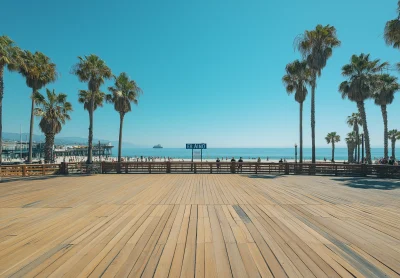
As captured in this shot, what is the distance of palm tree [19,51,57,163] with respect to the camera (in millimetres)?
20047

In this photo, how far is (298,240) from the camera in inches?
169

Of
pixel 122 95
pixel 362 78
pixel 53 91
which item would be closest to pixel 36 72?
pixel 53 91

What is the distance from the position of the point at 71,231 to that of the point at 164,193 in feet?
15.2

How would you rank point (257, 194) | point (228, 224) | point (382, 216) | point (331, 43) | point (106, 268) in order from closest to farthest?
point (106, 268)
point (228, 224)
point (382, 216)
point (257, 194)
point (331, 43)

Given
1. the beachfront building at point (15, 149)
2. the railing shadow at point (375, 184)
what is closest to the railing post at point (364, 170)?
the railing shadow at point (375, 184)

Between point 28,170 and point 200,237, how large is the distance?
17.1m

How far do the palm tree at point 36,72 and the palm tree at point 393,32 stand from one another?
2820cm

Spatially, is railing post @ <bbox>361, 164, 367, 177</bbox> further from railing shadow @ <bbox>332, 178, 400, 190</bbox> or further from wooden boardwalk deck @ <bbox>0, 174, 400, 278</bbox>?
wooden boardwalk deck @ <bbox>0, 174, 400, 278</bbox>

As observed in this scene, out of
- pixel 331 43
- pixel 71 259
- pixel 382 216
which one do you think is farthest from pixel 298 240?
pixel 331 43

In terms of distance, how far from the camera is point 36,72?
20156 mm

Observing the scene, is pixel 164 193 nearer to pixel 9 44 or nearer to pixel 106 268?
pixel 106 268

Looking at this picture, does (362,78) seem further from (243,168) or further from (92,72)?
(92,72)

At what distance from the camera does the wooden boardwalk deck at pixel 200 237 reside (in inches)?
128

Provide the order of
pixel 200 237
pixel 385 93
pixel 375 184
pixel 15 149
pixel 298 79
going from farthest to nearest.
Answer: pixel 15 149 < pixel 385 93 < pixel 298 79 < pixel 375 184 < pixel 200 237
